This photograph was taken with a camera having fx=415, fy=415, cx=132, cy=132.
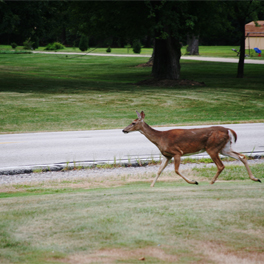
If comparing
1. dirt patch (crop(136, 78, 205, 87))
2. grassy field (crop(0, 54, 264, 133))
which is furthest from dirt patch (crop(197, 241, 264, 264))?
dirt patch (crop(136, 78, 205, 87))

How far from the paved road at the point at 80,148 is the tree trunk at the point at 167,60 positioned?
1558 centimetres

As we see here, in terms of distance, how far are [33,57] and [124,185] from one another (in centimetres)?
5150

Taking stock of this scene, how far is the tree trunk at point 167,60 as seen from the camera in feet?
101

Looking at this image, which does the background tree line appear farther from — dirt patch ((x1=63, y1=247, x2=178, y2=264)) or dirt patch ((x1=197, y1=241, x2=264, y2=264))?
dirt patch ((x1=197, y1=241, x2=264, y2=264))

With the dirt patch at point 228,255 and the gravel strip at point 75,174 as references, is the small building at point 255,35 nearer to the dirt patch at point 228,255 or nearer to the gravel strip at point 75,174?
the gravel strip at point 75,174

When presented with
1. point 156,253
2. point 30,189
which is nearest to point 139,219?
point 156,253

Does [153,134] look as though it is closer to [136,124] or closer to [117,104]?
[136,124]

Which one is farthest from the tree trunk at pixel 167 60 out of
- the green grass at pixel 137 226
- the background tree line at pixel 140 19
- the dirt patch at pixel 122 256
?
the dirt patch at pixel 122 256

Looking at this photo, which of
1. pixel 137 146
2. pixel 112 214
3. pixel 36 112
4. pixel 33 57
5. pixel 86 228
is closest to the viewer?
pixel 86 228

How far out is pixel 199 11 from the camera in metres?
29.3

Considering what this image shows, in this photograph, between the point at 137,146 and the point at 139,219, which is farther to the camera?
the point at 137,146

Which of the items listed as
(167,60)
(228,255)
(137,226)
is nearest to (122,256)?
(137,226)

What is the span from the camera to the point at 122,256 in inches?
169

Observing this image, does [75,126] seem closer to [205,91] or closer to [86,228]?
[205,91]
